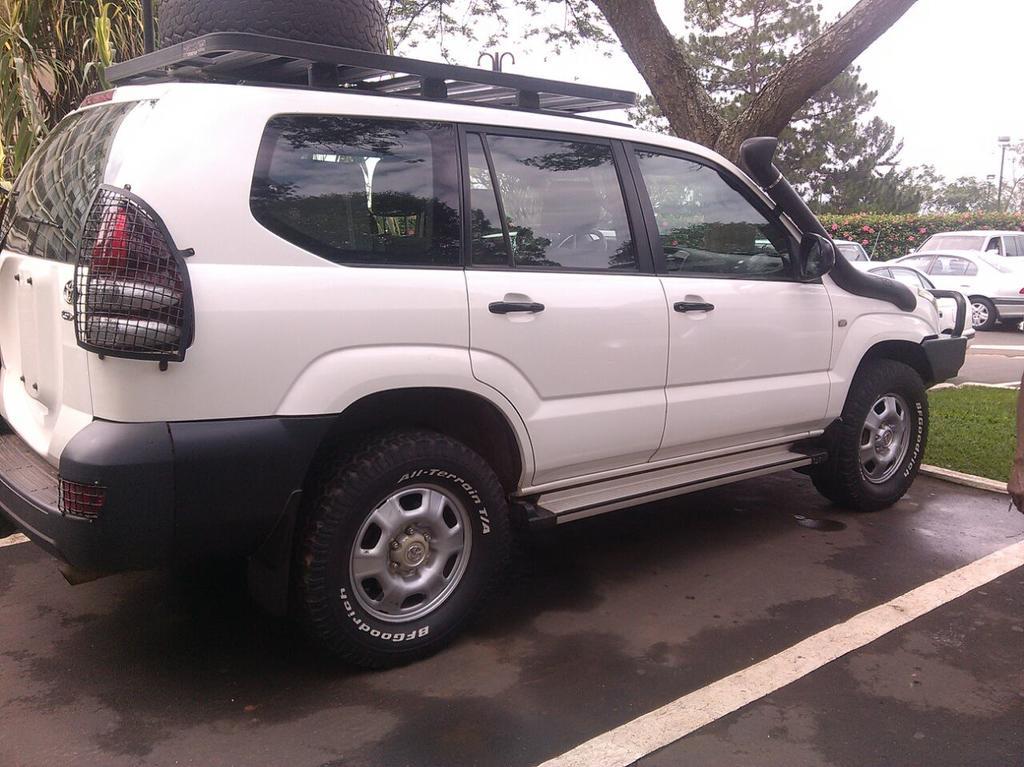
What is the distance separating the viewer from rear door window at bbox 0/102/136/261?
2.88 metres

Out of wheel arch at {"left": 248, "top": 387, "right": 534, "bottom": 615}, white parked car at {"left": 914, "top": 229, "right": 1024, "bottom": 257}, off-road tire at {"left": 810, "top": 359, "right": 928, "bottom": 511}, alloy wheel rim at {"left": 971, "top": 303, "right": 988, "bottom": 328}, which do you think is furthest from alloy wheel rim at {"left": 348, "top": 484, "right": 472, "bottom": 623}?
white parked car at {"left": 914, "top": 229, "right": 1024, "bottom": 257}

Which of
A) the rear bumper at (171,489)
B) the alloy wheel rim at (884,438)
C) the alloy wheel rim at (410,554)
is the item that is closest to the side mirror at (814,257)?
the alloy wheel rim at (884,438)

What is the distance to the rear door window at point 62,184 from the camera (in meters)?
2.88

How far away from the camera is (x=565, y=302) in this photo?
11.4ft

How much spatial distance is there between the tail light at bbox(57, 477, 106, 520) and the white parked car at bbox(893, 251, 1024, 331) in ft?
51.1

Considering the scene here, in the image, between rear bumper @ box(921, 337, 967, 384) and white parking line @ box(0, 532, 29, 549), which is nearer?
white parking line @ box(0, 532, 29, 549)

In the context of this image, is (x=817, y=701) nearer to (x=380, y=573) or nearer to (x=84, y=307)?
(x=380, y=573)

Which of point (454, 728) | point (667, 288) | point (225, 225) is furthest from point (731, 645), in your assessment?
point (225, 225)

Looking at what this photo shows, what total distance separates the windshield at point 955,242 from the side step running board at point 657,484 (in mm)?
14879

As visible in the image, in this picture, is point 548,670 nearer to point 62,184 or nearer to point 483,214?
point 483,214

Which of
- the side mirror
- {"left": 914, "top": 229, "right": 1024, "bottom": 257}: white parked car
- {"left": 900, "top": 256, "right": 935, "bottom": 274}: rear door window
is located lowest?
the side mirror

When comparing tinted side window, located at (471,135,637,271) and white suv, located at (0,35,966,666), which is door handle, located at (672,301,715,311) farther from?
tinted side window, located at (471,135,637,271)

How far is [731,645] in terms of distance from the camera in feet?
11.3

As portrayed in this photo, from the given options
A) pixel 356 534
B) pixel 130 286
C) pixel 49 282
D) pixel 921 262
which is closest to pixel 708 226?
pixel 356 534
